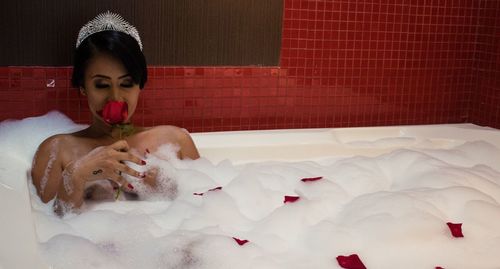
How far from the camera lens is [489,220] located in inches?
73.7

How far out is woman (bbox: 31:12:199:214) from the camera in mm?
1727

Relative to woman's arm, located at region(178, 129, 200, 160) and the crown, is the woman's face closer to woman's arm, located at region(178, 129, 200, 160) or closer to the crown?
the crown

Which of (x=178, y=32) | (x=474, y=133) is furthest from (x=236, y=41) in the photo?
(x=474, y=133)

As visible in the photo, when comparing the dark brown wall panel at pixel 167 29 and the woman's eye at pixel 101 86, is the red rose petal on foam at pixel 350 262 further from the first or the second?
the dark brown wall panel at pixel 167 29

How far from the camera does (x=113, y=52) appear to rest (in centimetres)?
184

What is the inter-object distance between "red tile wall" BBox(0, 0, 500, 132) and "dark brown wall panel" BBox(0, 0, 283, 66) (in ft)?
0.15

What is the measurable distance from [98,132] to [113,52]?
0.29 m

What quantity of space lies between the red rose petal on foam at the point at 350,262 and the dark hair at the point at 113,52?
806 mm

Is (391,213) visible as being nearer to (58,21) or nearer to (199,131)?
(199,131)

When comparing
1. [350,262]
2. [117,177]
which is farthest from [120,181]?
[350,262]

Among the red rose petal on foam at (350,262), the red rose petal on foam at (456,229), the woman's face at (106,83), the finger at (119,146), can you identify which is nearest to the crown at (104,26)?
the woman's face at (106,83)

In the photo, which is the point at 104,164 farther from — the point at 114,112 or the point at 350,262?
the point at 350,262

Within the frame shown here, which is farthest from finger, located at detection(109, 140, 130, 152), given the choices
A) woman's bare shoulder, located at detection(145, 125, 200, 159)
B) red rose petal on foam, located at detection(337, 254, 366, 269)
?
red rose petal on foam, located at detection(337, 254, 366, 269)

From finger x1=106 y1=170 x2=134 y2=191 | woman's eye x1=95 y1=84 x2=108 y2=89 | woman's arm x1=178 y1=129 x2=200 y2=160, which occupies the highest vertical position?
woman's eye x1=95 y1=84 x2=108 y2=89
